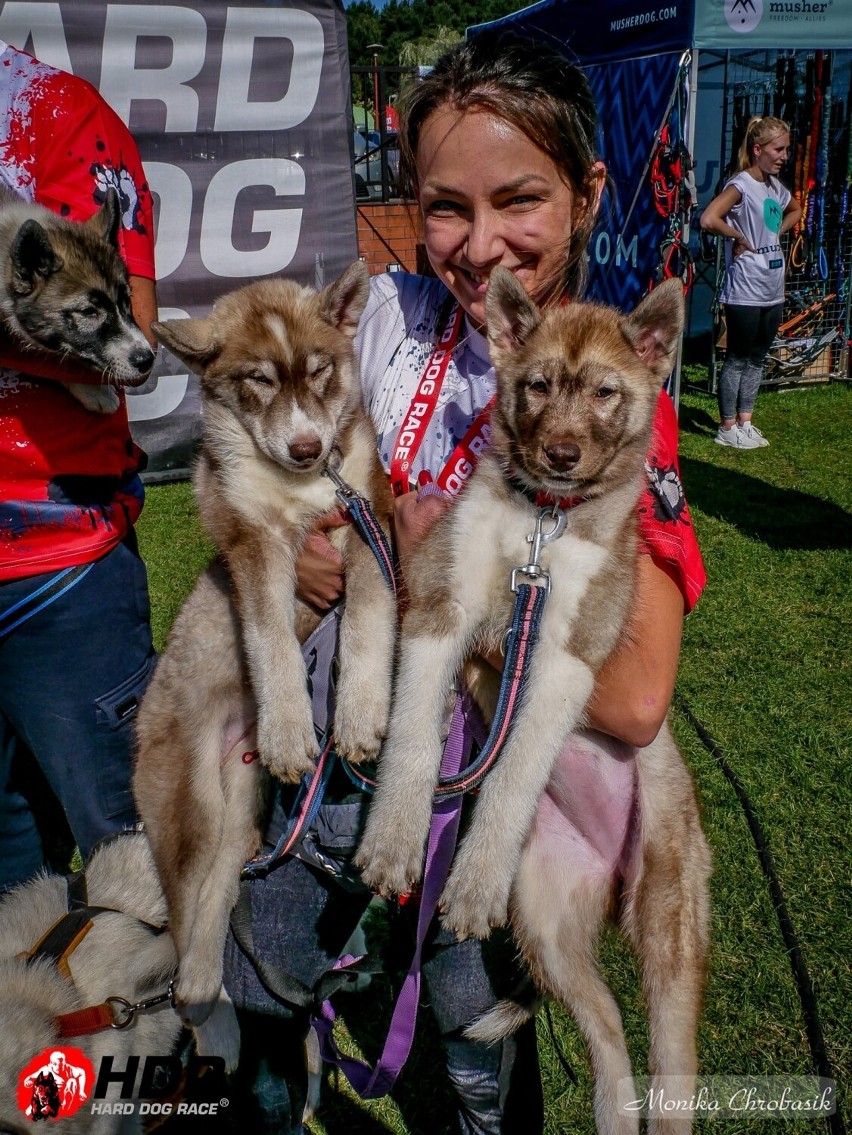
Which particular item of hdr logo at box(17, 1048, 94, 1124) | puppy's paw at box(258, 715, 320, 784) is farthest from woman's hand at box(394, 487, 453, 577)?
hdr logo at box(17, 1048, 94, 1124)

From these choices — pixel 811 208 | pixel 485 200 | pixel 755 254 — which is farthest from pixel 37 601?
pixel 811 208

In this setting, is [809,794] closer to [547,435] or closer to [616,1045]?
[616,1045]

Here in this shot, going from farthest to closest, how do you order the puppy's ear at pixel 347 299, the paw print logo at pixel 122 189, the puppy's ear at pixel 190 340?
the puppy's ear at pixel 347 299 < the paw print logo at pixel 122 189 < the puppy's ear at pixel 190 340

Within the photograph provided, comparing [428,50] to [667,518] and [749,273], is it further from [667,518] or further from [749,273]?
[667,518]

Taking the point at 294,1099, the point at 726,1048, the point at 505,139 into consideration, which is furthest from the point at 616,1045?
the point at 505,139

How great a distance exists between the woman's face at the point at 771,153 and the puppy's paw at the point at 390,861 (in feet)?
36.1

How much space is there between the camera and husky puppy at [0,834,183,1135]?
2068 mm

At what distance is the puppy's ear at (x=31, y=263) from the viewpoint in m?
2.66

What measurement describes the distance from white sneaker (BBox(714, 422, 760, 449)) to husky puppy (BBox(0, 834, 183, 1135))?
9.56m

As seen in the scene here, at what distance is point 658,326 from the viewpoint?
2490 mm

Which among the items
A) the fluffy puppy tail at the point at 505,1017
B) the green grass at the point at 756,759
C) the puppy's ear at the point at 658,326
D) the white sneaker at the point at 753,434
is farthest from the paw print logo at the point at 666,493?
the white sneaker at the point at 753,434

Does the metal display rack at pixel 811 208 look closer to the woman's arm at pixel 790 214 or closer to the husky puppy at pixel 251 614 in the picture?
the woman's arm at pixel 790 214

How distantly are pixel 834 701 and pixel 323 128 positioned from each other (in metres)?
7.64

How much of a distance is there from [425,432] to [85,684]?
1.42 meters
